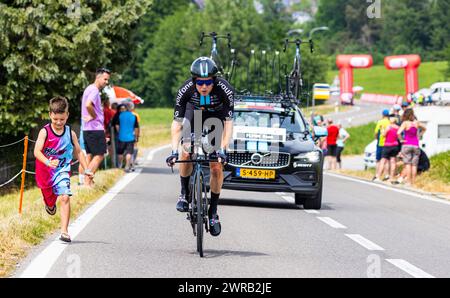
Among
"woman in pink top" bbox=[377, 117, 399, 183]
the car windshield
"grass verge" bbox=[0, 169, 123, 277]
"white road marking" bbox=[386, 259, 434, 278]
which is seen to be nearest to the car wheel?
the car windshield

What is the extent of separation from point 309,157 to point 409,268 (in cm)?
691

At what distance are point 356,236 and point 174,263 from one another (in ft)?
11.3

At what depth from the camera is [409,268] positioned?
364 inches

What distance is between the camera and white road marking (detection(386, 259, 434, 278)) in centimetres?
879

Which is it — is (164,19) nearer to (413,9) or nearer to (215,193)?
(413,9)

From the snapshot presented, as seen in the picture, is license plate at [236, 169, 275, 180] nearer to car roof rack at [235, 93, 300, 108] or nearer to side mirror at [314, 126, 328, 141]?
side mirror at [314, 126, 328, 141]

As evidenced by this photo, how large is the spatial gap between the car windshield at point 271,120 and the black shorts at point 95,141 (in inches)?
83.4

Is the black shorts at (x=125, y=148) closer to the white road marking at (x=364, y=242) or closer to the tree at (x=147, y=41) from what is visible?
the white road marking at (x=364, y=242)

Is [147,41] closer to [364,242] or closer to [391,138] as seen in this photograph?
[391,138]

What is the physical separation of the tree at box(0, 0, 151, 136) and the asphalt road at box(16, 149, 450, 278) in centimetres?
1035

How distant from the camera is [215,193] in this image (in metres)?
10.5

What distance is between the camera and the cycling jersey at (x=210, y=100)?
10.2 metres

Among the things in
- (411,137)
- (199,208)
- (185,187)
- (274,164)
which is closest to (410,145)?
(411,137)

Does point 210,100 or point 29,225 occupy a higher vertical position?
point 210,100
